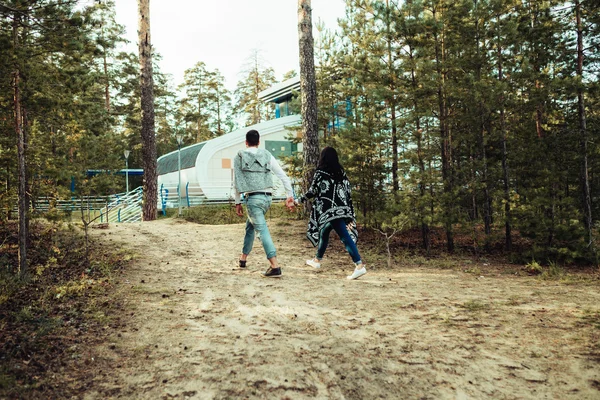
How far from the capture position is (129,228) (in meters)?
10.7

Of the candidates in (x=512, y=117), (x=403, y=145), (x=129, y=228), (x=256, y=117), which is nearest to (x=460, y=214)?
(x=403, y=145)

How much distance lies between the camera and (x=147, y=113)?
1323cm

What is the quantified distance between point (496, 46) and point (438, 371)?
8853 mm

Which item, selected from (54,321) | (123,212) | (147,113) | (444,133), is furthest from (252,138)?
(123,212)

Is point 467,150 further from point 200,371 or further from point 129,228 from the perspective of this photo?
point 200,371

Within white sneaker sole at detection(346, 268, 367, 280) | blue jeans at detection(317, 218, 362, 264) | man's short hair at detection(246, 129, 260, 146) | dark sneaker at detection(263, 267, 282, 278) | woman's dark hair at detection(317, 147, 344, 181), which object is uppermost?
man's short hair at detection(246, 129, 260, 146)

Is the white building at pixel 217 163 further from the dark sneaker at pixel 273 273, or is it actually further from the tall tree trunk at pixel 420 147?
the dark sneaker at pixel 273 273

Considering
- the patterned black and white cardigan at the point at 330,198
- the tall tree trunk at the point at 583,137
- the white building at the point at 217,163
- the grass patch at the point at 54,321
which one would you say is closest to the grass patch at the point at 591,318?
the patterned black and white cardigan at the point at 330,198

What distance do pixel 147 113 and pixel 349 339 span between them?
11.8 metres

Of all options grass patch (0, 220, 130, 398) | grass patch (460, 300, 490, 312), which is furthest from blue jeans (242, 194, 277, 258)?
grass patch (460, 300, 490, 312)

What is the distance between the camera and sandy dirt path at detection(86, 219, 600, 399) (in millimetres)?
2701

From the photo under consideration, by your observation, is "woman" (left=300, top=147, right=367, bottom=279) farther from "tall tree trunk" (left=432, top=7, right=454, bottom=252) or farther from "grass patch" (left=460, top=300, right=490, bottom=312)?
"tall tree trunk" (left=432, top=7, right=454, bottom=252)

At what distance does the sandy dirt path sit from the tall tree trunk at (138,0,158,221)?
8.19 metres

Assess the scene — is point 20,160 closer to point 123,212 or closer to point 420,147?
point 420,147
